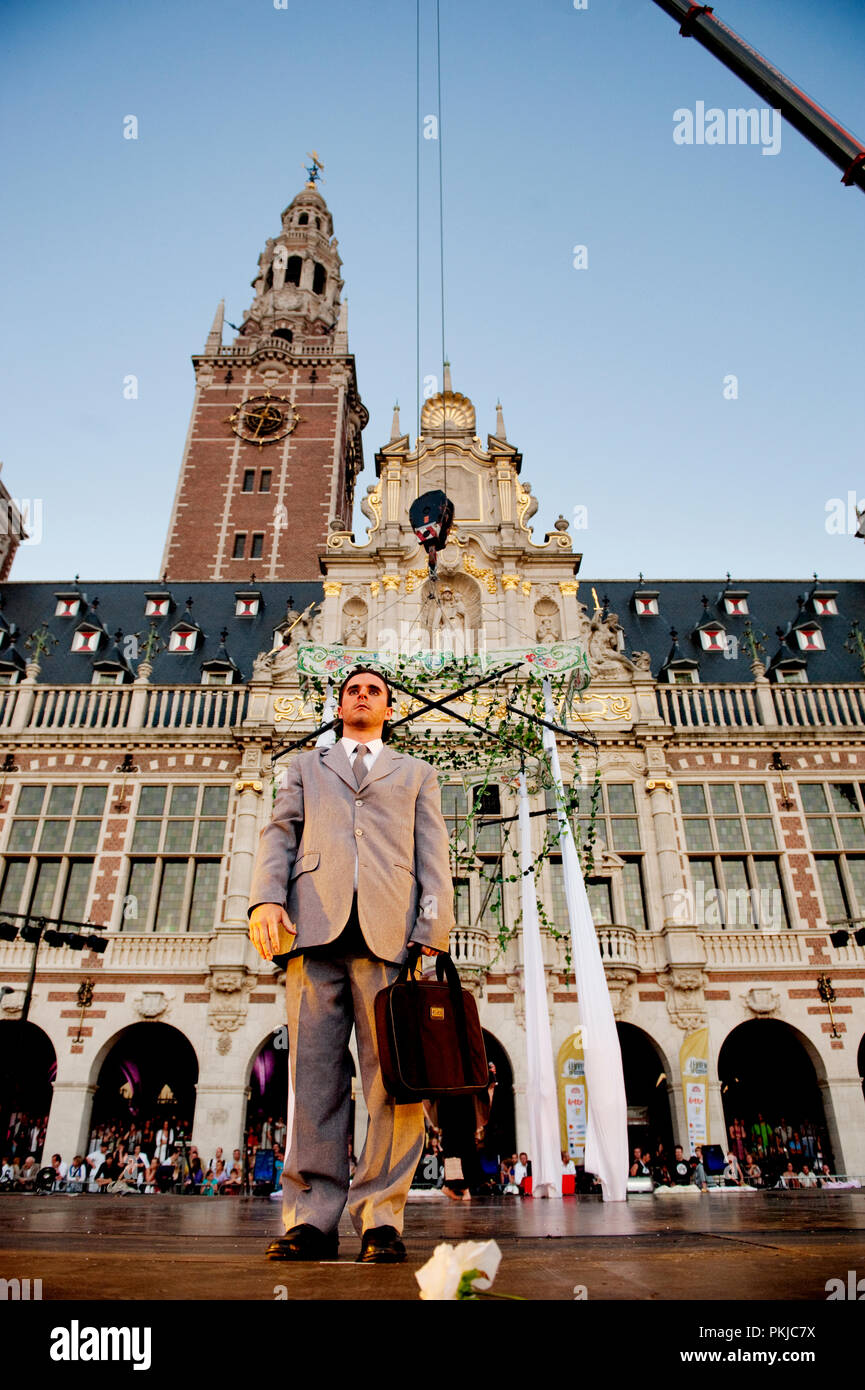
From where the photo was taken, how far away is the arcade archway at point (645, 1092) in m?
17.5

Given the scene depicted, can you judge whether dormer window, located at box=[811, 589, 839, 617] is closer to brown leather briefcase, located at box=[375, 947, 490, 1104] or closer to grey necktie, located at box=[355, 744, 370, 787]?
grey necktie, located at box=[355, 744, 370, 787]

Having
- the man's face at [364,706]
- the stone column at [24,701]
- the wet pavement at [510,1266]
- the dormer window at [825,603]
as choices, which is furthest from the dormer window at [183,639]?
Answer: the man's face at [364,706]

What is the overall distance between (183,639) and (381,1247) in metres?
22.5

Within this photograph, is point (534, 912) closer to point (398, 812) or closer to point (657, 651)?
point (398, 812)

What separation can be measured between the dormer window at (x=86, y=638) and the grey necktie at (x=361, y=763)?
71.1 ft

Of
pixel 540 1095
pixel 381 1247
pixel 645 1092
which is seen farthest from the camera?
pixel 645 1092

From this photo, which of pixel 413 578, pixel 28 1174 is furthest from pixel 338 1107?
pixel 413 578

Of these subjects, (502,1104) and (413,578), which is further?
(413,578)

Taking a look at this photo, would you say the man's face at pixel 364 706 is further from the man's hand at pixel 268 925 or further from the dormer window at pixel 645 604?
the dormer window at pixel 645 604

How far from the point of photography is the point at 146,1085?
18.9m

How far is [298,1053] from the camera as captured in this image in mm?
3287

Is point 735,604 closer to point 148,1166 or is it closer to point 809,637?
point 809,637
